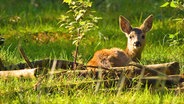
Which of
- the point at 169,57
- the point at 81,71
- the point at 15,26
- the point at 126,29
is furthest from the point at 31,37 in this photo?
the point at 81,71

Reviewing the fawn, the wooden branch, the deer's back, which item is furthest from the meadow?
the deer's back

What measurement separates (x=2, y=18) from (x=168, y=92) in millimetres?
6583

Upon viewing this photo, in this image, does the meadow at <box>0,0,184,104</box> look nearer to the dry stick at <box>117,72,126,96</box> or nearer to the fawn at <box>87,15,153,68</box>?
the dry stick at <box>117,72,126,96</box>

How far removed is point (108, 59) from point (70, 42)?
317cm

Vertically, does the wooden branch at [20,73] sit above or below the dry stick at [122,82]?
above

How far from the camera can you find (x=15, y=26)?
516 inches

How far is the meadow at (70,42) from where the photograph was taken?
720 centimetres

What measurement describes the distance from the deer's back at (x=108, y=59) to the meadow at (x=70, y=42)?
30 centimetres

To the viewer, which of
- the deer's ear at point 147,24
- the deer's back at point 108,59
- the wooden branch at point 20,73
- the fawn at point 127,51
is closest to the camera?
the wooden branch at point 20,73

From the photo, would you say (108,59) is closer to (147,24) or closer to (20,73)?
(20,73)

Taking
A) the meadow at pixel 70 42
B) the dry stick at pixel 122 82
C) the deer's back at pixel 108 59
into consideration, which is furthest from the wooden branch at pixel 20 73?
the deer's back at pixel 108 59

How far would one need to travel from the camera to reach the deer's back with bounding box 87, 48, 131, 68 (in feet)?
28.4

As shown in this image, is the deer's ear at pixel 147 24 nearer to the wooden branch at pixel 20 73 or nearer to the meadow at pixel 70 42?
the meadow at pixel 70 42

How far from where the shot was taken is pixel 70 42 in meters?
11.9
